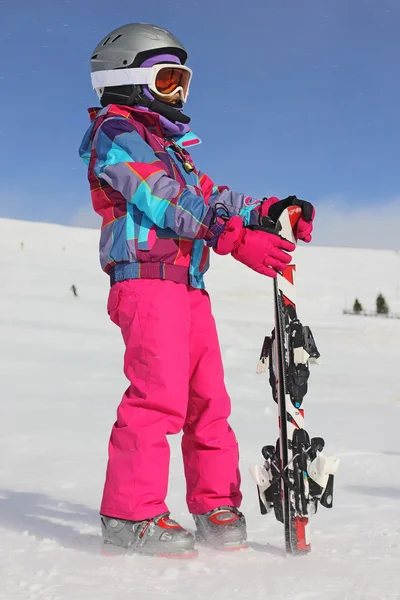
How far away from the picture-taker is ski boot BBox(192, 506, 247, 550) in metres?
2.92

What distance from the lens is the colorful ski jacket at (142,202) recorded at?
9.46ft

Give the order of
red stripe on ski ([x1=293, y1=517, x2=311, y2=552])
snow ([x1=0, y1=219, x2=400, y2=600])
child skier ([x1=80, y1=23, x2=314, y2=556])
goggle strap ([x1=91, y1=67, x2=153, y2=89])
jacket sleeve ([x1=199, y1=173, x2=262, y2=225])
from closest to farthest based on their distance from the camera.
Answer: snow ([x1=0, y1=219, x2=400, y2=600]), red stripe on ski ([x1=293, y1=517, x2=311, y2=552]), child skier ([x1=80, y1=23, x2=314, y2=556]), goggle strap ([x1=91, y1=67, x2=153, y2=89]), jacket sleeve ([x1=199, y1=173, x2=262, y2=225])

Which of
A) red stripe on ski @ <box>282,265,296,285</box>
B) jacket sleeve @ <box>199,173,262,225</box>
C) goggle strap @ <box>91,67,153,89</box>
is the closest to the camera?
red stripe on ski @ <box>282,265,296,285</box>

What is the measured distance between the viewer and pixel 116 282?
9.95 feet

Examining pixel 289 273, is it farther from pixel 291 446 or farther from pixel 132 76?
pixel 132 76

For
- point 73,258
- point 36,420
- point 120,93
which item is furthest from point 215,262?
point 120,93

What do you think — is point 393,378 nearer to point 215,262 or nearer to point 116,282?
point 116,282

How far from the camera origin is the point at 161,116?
3234 millimetres

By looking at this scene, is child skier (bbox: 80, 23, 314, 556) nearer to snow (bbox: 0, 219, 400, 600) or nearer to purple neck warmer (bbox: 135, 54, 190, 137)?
purple neck warmer (bbox: 135, 54, 190, 137)

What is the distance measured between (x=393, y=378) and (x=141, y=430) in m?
8.89

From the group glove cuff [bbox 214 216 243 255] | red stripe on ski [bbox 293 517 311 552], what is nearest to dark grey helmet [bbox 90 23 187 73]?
glove cuff [bbox 214 216 243 255]

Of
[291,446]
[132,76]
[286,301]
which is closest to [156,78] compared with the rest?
[132,76]

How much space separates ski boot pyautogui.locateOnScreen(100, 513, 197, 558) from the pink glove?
108cm

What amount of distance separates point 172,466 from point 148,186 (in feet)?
8.36
